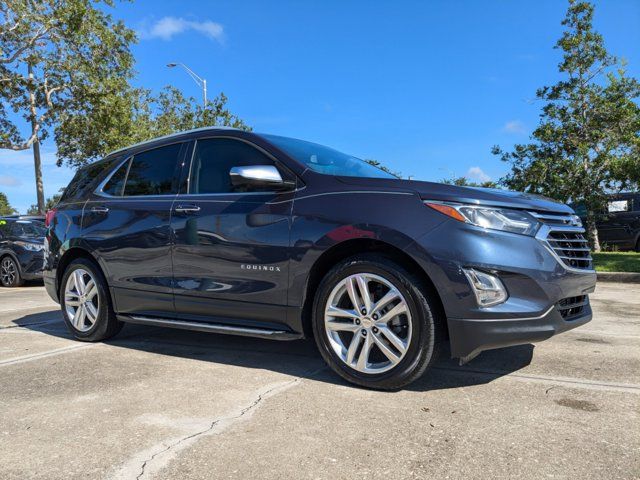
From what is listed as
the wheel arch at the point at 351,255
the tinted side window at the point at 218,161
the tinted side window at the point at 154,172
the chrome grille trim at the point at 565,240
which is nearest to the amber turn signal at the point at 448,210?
the wheel arch at the point at 351,255

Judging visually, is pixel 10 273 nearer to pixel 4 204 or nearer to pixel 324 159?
pixel 324 159

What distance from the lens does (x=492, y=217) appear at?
302 cm

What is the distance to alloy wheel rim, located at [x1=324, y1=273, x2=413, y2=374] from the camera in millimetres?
A: 3139

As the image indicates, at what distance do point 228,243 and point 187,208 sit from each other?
552 mm

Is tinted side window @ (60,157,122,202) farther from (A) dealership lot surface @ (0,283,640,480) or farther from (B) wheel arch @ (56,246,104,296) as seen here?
(A) dealership lot surface @ (0,283,640,480)

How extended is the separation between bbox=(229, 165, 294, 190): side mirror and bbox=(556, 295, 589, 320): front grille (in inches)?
74.5

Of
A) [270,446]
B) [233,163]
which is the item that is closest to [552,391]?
[270,446]

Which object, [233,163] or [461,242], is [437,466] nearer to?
[461,242]

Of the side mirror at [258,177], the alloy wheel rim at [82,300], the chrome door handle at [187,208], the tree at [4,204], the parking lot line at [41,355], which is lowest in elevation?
the parking lot line at [41,355]

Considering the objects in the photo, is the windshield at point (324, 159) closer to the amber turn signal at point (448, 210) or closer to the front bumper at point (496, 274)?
the amber turn signal at point (448, 210)

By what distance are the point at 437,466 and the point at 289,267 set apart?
64.7 inches

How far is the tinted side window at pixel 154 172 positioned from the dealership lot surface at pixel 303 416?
1.41 m

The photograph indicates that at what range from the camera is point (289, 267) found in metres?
3.47

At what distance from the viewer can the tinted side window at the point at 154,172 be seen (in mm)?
4418
